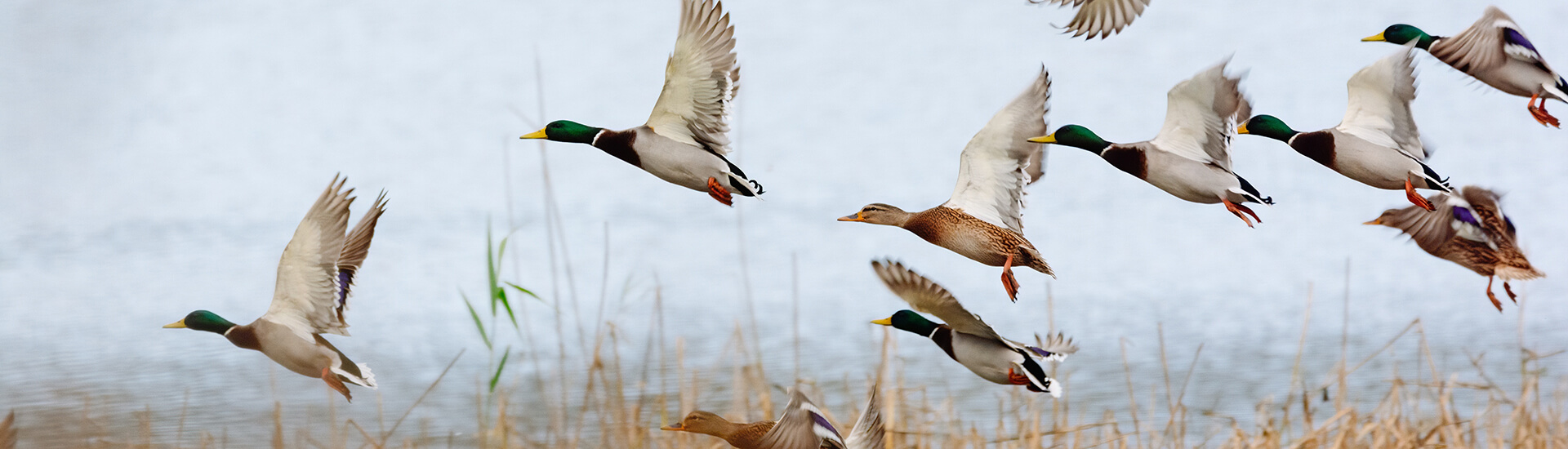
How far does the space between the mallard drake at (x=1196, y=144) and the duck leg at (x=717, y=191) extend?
0.43 metres

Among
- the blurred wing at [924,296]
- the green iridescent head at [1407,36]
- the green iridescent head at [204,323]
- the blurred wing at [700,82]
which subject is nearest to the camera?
the blurred wing at [924,296]

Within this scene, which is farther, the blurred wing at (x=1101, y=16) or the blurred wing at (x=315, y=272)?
the blurred wing at (x=1101, y=16)

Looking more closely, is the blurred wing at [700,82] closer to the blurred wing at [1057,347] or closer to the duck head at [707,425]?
the duck head at [707,425]

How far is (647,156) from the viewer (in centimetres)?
158

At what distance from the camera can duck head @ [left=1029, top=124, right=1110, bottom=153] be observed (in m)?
1.59

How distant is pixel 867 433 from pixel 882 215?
1.15 ft

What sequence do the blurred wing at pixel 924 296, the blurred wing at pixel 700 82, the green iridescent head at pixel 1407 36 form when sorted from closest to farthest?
the blurred wing at pixel 924 296, the blurred wing at pixel 700 82, the green iridescent head at pixel 1407 36

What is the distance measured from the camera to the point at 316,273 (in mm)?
1604

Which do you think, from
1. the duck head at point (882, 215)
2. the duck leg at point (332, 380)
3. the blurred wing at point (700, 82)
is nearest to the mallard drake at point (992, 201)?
the duck head at point (882, 215)

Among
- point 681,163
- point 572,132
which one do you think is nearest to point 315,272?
point 572,132

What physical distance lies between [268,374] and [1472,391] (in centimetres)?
237

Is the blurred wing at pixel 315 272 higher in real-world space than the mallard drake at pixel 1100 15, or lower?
lower

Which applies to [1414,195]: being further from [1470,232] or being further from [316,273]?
[316,273]

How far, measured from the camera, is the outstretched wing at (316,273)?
1588 mm
